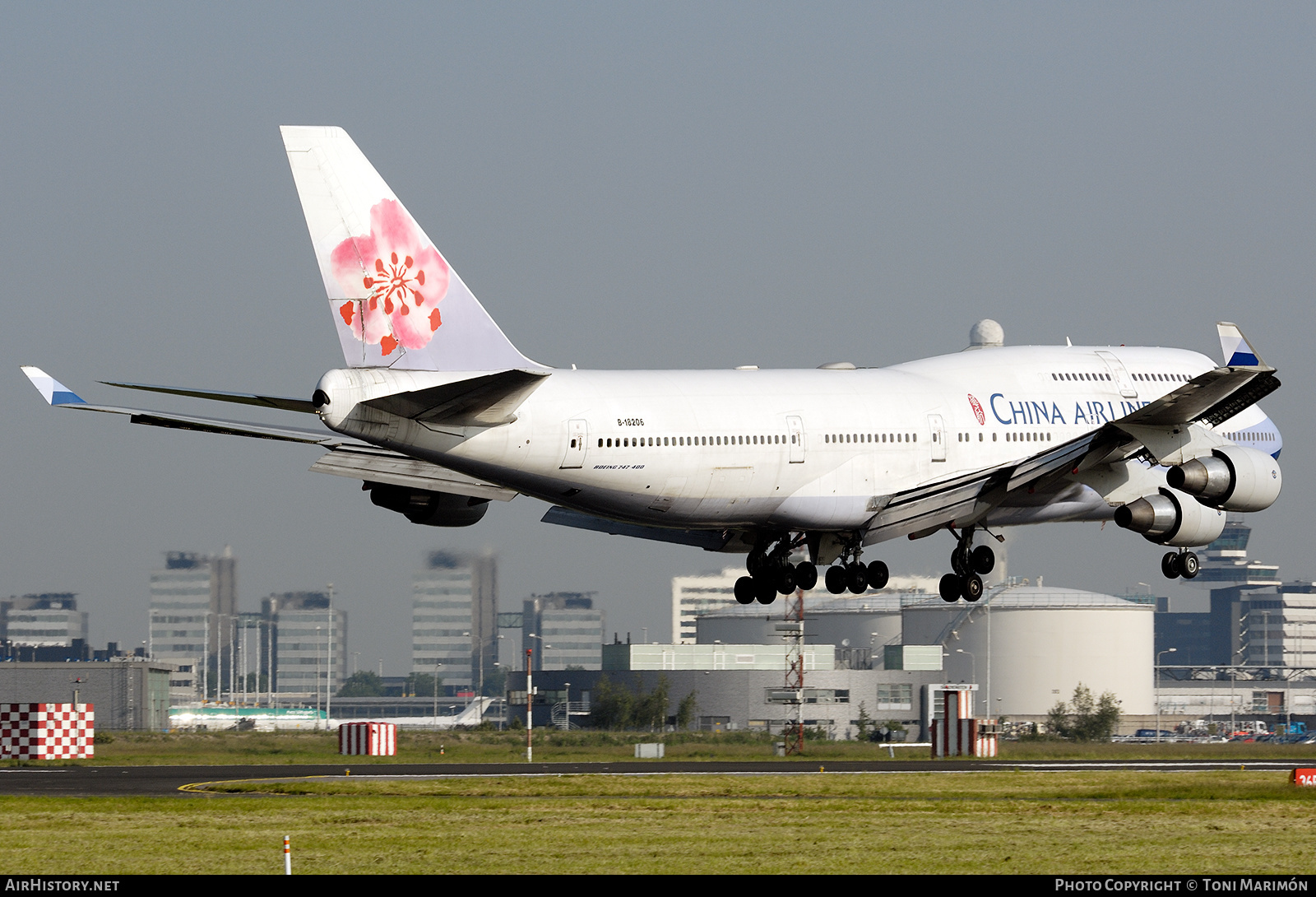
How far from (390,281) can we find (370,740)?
116 feet

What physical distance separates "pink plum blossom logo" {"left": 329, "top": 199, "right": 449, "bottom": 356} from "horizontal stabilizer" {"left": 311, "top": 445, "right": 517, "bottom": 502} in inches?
168

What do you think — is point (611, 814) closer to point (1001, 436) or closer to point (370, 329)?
point (370, 329)

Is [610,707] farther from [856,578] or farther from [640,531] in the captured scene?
[856,578]

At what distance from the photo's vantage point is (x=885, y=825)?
111ft

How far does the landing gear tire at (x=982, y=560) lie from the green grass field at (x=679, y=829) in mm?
5745

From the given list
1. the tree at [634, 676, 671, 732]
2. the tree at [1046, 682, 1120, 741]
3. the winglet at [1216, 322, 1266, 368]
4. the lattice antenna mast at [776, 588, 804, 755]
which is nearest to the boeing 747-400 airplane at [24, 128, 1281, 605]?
the winglet at [1216, 322, 1266, 368]

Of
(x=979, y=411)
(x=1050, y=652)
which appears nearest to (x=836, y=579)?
(x=979, y=411)

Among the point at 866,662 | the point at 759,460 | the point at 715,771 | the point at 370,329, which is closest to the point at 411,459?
the point at 370,329

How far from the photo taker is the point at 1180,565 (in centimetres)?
4597

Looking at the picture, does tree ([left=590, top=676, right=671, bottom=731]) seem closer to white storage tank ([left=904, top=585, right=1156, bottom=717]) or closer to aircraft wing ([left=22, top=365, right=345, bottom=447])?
white storage tank ([left=904, top=585, right=1156, bottom=717])

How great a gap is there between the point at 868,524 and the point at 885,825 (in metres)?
12.5

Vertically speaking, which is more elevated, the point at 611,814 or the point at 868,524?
the point at 868,524

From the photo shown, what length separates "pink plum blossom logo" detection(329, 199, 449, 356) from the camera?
3762 centimetres

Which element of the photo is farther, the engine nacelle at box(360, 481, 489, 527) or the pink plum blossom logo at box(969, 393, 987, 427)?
the pink plum blossom logo at box(969, 393, 987, 427)
